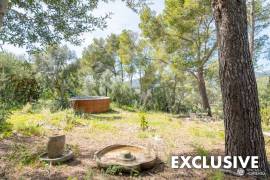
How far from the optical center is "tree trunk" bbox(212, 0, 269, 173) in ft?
8.77

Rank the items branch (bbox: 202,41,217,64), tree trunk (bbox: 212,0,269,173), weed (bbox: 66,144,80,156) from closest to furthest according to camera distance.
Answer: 1. tree trunk (bbox: 212,0,269,173)
2. weed (bbox: 66,144,80,156)
3. branch (bbox: 202,41,217,64)

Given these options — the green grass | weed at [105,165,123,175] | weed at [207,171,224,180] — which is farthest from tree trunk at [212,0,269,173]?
the green grass

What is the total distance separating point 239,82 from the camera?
268 centimetres

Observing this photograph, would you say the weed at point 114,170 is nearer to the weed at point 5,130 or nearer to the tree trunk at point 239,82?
the tree trunk at point 239,82

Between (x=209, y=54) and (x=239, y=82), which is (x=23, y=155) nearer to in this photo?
(x=239, y=82)

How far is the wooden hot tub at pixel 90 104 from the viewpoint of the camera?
9688 millimetres

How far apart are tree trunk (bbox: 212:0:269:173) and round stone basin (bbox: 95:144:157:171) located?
1109mm

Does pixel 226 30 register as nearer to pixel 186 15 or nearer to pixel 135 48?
pixel 186 15

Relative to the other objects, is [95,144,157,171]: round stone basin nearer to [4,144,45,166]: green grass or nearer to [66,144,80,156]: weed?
[66,144,80,156]: weed

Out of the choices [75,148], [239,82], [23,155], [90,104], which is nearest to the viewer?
[239,82]

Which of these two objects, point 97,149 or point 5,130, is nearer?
point 97,149

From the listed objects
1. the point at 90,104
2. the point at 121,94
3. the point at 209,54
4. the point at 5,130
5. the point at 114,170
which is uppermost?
the point at 209,54

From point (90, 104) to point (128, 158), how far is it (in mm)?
7190

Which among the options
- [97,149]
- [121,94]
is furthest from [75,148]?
[121,94]
